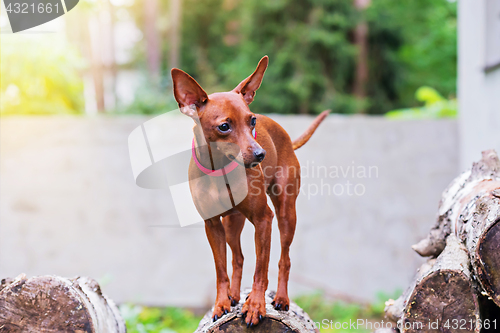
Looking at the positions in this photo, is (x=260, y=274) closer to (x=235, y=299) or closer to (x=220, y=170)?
(x=235, y=299)

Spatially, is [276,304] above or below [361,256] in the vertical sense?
above

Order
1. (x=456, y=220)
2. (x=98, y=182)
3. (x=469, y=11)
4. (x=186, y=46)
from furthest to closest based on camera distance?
(x=186, y=46) → (x=98, y=182) → (x=469, y=11) → (x=456, y=220)

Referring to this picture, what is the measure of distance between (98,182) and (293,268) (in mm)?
2589

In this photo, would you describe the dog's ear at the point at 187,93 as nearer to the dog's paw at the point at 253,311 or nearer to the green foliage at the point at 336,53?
the dog's paw at the point at 253,311

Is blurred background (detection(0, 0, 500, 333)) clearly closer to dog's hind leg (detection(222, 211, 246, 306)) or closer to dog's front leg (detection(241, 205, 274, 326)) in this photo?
dog's hind leg (detection(222, 211, 246, 306))

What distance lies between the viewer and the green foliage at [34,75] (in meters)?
5.51

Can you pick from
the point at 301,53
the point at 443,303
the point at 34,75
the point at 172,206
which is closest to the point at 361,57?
the point at 301,53

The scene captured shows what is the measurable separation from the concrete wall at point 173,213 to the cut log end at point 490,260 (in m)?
3.32

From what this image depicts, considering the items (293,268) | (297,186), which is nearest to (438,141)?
(293,268)

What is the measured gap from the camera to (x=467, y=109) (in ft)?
15.4

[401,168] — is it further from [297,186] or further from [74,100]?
[74,100]

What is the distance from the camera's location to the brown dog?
63.9 inches

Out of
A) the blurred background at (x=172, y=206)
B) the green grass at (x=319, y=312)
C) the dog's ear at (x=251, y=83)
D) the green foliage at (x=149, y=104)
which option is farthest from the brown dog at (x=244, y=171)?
the green foliage at (x=149, y=104)

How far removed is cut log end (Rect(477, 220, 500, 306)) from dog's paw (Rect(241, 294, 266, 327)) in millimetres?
899
